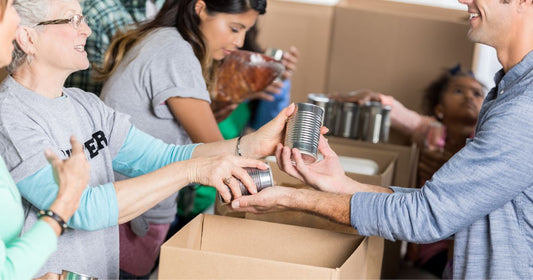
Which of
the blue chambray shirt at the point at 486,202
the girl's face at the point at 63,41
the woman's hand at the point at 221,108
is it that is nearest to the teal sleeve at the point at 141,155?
the girl's face at the point at 63,41

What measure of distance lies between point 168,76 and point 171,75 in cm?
1

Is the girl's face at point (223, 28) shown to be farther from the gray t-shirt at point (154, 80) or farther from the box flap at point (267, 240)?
the box flap at point (267, 240)

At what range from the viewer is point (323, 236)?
4.98ft

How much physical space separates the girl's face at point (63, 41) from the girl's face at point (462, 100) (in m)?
2.00

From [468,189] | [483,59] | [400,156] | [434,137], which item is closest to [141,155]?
[468,189]

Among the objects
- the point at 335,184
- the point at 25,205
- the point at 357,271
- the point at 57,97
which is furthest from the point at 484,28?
the point at 25,205

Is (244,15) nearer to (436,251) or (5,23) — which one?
(5,23)

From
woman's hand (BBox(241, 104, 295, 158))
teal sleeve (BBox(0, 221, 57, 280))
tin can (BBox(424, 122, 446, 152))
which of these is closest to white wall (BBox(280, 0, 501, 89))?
tin can (BBox(424, 122, 446, 152))

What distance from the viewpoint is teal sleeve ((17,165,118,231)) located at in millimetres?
1285

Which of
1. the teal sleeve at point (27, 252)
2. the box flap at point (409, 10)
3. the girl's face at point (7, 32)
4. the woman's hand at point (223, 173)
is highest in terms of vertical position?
the girl's face at point (7, 32)

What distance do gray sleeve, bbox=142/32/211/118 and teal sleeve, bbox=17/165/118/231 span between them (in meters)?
0.61

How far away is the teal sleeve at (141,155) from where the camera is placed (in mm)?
1673

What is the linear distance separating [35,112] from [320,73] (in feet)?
7.46

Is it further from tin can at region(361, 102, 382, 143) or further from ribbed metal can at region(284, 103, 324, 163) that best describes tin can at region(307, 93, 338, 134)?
ribbed metal can at region(284, 103, 324, 163)
